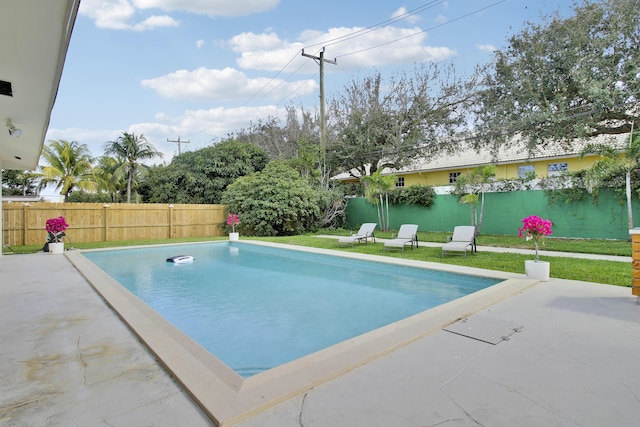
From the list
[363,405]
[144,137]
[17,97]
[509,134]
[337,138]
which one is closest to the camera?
[363,405]

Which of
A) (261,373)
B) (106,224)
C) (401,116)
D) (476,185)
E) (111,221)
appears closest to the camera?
(261,373)

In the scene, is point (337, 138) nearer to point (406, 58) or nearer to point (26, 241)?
point (406, 58)

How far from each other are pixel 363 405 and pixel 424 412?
1.26ft

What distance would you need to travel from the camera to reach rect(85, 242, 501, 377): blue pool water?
4.48 meters

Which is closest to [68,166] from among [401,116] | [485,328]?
[401,116]

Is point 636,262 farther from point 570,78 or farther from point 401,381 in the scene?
point 570,78

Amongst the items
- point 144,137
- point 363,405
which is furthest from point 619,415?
point 144,137

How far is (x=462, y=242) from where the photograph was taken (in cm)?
955

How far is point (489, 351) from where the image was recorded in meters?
3.24

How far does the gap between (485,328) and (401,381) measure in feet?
5.66

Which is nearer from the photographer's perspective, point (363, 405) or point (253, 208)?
point (363, 405)

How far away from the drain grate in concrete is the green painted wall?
10321 millimetres

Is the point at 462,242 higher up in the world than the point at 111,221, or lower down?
lower down

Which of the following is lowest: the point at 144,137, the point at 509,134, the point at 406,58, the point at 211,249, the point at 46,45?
the point at 211,249
